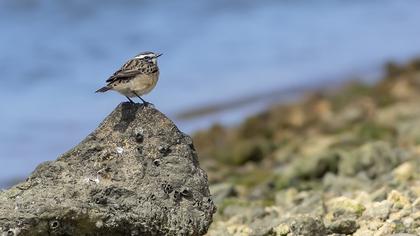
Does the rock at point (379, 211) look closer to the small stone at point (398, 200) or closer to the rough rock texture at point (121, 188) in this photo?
the small stone at point (398, 200)

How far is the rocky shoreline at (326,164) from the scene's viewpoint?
10672 mm

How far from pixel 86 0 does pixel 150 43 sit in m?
5.63

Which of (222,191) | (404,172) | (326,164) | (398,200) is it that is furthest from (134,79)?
(326,164)

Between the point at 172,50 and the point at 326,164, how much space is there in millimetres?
14203

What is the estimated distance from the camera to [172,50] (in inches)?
1137

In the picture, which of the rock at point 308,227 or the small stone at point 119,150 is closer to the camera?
the small stone at point 119,150

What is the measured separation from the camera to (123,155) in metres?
9.17

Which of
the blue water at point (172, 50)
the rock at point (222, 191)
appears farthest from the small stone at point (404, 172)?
the blue water at point (172, 50)

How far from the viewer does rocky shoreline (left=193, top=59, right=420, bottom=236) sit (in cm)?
1067

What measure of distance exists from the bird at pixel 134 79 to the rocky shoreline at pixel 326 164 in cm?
187

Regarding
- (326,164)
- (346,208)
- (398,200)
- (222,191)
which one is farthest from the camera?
(326,164)

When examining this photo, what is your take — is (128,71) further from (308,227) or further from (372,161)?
(372,161)

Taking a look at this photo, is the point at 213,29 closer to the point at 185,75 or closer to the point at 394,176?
the point at 185,75

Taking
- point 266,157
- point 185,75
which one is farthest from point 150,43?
point 266,157
